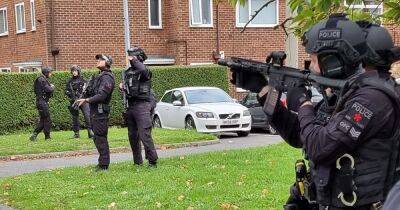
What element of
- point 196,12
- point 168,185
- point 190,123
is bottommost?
point 190,123

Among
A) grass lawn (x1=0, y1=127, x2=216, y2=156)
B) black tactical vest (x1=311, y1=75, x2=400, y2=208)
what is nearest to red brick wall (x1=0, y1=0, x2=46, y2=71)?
grass lawn (x1=0, y1=127, x2=216, y2=156)

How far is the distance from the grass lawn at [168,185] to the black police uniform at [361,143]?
12.4 ft

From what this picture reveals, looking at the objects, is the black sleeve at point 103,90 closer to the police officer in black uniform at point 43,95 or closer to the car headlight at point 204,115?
the police officer in black uniform at point 43,95

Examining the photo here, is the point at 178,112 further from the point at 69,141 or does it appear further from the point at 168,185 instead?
the point at 168,185

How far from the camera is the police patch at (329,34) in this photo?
326cm

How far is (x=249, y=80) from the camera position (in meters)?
3.91

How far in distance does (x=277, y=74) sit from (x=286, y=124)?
1.07ft

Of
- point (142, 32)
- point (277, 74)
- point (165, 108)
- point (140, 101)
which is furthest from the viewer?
point (142, 32)

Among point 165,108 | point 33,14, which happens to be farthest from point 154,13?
point 165,108

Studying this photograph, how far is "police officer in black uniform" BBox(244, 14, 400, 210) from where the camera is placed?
10.4ft

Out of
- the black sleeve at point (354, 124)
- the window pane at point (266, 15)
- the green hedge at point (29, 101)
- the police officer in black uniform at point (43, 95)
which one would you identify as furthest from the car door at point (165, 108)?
the black sleeve at point (354, 124)

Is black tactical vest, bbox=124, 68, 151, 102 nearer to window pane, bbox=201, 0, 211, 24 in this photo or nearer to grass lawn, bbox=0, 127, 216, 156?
grass lawn, bbox=0, 127, 216, 156

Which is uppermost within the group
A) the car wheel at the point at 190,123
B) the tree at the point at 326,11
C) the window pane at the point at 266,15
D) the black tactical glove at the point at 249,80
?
the window pane at the point at 266,15

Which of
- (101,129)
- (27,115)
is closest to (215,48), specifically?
(27,115)
